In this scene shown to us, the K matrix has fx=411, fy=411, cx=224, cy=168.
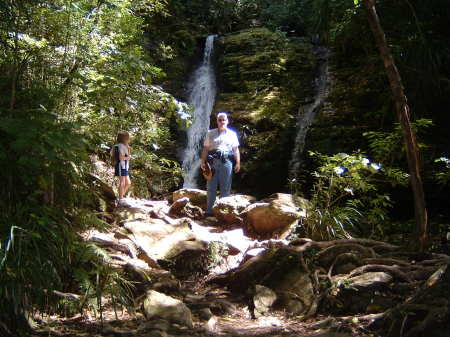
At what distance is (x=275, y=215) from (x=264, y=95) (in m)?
5.60

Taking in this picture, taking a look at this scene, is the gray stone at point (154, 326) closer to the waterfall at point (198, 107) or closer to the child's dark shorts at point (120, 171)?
the child's dark shorts at point (120, 171)

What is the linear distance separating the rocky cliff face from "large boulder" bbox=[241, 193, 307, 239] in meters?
3.19

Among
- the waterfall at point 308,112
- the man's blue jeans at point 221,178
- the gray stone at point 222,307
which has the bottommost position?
the gray stone at point 222,307

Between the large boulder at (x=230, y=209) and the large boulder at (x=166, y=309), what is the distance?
2.96 m

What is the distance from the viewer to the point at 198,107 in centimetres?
1238

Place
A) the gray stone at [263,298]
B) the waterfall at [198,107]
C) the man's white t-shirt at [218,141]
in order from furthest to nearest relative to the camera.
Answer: the waterfall at [198,107] → the man's white t-shirt at [218,141] → the gray stone at [263,298]

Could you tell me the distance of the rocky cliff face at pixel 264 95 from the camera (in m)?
9.65

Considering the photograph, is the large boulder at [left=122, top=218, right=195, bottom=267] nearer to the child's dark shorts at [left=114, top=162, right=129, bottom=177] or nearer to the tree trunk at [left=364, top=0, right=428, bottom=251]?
the child's dark shorts at [left=114, top=162, right=129, bottom=177]

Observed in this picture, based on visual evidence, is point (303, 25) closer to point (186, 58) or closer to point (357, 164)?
point (186, 58)

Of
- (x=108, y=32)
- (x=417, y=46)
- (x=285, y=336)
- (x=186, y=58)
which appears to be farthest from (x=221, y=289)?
(x=186, y=58)

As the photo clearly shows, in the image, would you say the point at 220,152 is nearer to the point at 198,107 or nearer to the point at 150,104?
the point at 150,104

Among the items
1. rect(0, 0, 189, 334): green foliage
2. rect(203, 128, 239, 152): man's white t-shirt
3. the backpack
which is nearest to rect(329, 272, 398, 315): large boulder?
rect(0, 0, 189, 334): green foliage

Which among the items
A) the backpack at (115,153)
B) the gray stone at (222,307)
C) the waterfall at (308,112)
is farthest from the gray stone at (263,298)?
the waterfall at (308,112)

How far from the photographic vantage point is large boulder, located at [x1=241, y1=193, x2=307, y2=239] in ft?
19.2
